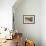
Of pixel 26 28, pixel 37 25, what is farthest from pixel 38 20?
pixel 26 28

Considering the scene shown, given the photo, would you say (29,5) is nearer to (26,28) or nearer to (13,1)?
(26,28)

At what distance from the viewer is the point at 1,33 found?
3820mm

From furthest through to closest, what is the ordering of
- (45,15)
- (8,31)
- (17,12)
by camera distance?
1. (17,12)
2. (45,15)
3. (8,31)

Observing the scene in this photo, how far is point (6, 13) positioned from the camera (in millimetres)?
4328

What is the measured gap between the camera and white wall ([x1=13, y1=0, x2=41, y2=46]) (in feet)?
18.8

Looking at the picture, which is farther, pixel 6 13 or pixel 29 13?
pixel 29 13

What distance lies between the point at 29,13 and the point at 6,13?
1690mm

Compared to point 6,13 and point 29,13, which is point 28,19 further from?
point 6,13

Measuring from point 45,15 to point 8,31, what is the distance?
1.83m

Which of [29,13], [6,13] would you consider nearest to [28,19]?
[29,13]

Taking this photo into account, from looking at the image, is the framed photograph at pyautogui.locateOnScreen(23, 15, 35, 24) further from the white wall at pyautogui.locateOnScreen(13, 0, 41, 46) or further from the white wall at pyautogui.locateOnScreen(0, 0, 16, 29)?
the white wall at pyautogui.locateOnScreen(0, 0, 16, 29)

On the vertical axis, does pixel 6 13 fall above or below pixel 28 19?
above

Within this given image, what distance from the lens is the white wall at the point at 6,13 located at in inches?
169

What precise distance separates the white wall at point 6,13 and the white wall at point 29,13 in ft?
4.49
